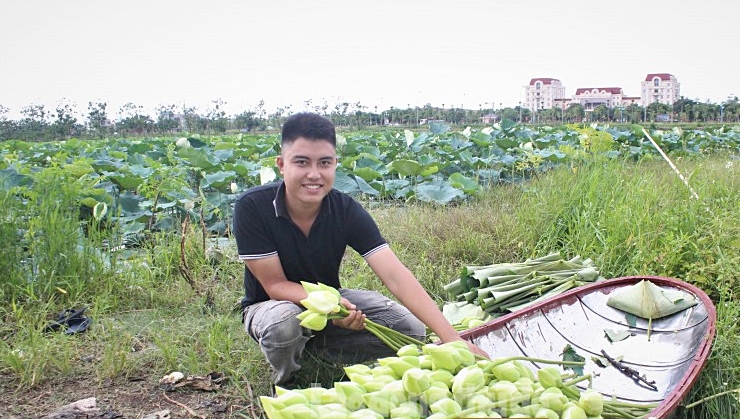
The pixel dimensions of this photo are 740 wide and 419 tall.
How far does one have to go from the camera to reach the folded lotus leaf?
8.47 feet

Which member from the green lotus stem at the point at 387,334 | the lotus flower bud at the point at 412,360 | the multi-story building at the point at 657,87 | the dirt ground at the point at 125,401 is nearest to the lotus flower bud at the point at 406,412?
the lotus flower bud at the point at 412,360

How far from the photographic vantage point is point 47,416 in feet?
8.10

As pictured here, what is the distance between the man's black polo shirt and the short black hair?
0.29 m

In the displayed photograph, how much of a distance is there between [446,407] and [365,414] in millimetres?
138

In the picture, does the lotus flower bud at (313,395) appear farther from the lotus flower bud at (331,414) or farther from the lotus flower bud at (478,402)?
the lotus flower bud at (478,402)

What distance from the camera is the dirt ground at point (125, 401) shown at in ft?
8.27

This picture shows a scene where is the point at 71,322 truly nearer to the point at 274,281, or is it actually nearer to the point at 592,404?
the point at 274,281

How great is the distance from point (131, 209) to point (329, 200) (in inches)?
139

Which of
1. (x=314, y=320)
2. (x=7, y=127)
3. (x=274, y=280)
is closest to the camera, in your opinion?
(x=314, y=320)

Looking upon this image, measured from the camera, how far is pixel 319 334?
2734mm

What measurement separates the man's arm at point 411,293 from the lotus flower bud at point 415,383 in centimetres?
93

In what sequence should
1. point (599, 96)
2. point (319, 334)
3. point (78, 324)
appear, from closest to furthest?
point (319, 334)
point (78, 324)
point (599, 96)

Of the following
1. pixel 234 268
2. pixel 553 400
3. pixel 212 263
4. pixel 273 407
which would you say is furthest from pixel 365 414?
pixel 212 263

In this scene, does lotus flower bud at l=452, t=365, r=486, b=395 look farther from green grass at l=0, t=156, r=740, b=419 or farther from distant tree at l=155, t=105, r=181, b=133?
distant tree at l=155, t=105, r=181, b=133
